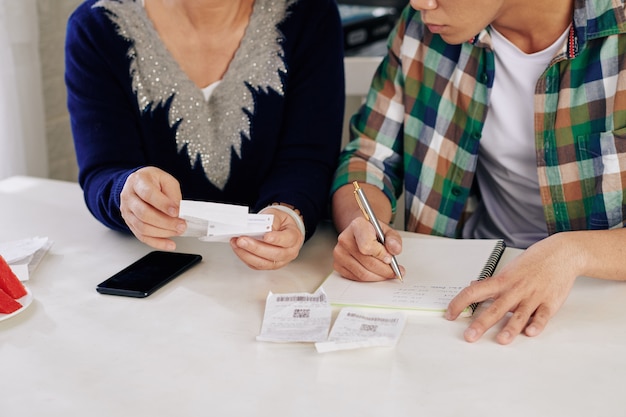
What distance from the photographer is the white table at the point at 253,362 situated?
0.89m

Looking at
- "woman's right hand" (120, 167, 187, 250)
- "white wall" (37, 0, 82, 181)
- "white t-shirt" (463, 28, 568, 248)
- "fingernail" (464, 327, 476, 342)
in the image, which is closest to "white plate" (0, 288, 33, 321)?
"woman's right hand" (120, 167, 187, 250)

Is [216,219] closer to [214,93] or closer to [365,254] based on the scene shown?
[365,254]

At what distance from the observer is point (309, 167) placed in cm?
153

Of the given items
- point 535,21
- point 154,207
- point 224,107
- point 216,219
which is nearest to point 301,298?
point 216,219

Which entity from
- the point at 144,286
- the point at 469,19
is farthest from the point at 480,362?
the point at 469,19

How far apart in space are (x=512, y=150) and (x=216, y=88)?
1.93 ft

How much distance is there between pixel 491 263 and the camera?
4.09 ft

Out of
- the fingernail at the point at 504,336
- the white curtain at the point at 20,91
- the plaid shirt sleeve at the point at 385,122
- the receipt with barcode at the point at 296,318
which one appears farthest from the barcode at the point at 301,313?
the white curtain at the point at 20,91

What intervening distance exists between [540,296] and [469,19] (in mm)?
517

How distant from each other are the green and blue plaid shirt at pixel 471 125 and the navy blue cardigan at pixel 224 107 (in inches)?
4.0

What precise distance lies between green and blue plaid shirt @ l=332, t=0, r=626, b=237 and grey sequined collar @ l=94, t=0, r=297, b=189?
22 centimetres

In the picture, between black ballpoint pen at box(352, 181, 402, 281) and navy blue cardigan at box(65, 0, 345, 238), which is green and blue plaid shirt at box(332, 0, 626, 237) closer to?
navy blue cardigan at box(65, 0, 345, 238)

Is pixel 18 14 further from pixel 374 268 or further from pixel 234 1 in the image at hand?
pixel 374 268

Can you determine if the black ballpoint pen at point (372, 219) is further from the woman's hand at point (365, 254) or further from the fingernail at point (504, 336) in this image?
the fingernail at point (504, 336)
